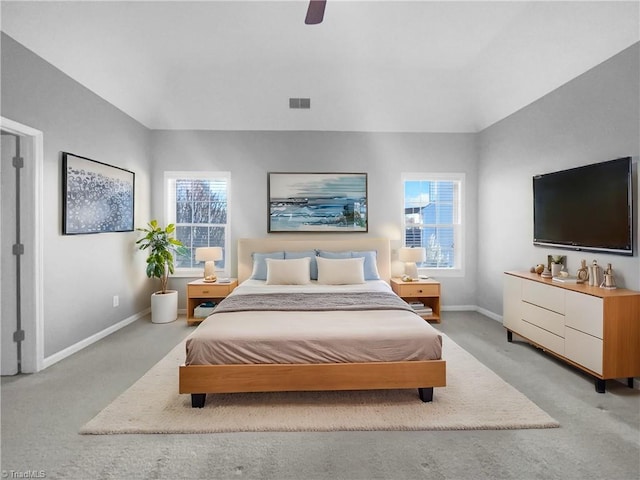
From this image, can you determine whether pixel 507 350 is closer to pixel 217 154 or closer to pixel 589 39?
pixel 589 39

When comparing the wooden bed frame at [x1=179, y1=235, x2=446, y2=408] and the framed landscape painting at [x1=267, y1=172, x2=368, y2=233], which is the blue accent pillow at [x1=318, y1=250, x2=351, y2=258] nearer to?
the framed landscape painting at [x1=267, y1=172, x2=368, y2=233]

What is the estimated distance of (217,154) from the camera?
5129 millimetres

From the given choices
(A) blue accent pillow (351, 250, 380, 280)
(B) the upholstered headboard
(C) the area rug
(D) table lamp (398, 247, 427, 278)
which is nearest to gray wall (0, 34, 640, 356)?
(B) the upholstered headboard

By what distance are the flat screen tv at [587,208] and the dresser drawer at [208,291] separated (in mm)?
3874

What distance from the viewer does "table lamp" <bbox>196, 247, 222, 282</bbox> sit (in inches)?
184

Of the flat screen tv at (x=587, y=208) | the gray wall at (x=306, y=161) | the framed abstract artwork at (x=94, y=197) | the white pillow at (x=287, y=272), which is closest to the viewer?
the flat screen tv at (x=587, y=208)

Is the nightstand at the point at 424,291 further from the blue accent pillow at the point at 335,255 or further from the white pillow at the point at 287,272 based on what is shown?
the white pillow at the point at 287,272

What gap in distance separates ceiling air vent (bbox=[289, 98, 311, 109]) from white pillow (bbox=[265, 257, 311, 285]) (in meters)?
2.14

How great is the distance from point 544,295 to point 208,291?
386cm

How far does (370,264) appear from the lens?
4.69m

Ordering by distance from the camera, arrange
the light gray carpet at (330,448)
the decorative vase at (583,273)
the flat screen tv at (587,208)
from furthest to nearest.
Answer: the decorative vase at (583,273) < the flat screen tv at (587,208) < the light gray carpet at (330,448)

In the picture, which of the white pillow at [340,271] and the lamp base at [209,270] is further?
the lamp base at [209,270]

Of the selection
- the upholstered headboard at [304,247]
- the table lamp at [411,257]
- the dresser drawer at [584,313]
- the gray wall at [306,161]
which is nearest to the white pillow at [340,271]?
the upholstered headboard at [304,247]

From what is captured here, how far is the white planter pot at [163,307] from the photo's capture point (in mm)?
4566
